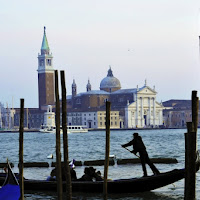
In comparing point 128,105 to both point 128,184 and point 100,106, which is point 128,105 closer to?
point 100,106

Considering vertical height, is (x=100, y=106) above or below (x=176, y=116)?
above

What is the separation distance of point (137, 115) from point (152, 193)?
8135cm

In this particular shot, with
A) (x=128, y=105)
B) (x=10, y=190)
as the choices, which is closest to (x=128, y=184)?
(x=10, y=190)

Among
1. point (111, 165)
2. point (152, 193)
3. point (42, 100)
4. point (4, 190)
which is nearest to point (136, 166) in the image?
point (111, 165)

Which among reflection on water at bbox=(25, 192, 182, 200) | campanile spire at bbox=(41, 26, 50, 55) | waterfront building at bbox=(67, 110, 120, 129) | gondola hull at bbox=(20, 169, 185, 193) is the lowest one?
reflection on water at bbox=(25, 192, 182, 200)

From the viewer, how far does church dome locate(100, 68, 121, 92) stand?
325 feet

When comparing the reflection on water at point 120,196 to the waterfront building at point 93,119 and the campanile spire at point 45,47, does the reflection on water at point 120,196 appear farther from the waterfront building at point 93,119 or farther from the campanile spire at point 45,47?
the campanile spire at point 45,47

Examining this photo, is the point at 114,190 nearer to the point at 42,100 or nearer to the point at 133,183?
the point at 133,183

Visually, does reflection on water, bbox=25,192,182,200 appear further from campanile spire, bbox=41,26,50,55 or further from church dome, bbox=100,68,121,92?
campanile spire, bbox=41,26,50,55

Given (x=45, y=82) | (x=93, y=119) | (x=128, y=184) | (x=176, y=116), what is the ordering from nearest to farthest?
(x=128, y=184) < (x=45, y=82) < (x=93, y=119) < (x=176, y=116)

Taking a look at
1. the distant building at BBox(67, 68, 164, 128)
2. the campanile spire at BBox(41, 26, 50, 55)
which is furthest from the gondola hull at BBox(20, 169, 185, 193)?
the campanile spire at BBox(41, 26, 50, 55)

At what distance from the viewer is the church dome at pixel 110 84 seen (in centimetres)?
9912

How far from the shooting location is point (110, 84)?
99.5 m

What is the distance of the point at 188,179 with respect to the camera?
6.97 metres
